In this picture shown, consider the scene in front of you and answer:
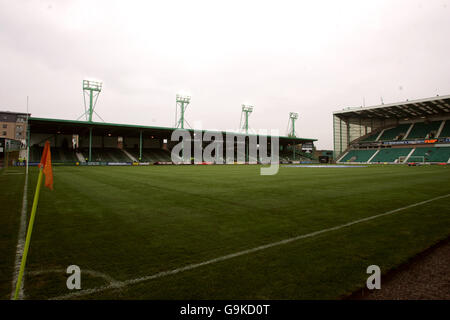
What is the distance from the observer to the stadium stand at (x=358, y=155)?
63200 millimetres

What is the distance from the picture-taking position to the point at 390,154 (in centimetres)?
5934

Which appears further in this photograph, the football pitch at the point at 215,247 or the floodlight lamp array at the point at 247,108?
the floodlight lamp array at the point at 247,108

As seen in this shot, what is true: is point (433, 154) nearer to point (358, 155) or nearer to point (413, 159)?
point (413, 159)

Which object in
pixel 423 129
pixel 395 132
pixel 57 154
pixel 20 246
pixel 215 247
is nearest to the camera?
pixel 215 247

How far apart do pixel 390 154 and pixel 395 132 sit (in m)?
10.3

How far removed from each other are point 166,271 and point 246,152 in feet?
206

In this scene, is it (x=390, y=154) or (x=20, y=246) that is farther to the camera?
(x=390, y=154)

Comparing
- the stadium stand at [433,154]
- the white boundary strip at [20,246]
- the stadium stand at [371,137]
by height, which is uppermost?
the stadium stand at [371,137]

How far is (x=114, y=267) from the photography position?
129 inches

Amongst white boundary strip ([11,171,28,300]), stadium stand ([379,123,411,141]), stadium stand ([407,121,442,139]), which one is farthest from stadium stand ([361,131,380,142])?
white boundary strip ([11,171,28,300])

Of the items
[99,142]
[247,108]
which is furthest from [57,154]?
[247,108]

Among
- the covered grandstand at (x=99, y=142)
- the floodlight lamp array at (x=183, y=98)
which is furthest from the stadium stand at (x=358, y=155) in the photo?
the floodlight lamp array at (x=183, y=98)

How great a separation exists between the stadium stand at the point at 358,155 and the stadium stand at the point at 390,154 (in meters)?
2.07

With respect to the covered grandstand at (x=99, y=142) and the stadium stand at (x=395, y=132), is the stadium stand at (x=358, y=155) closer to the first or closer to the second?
the stadium stand at (x=395, y=132)
